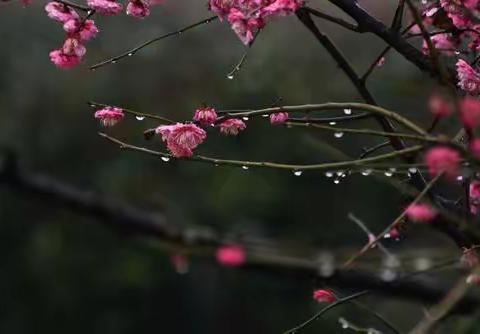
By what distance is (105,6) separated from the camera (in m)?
1.46

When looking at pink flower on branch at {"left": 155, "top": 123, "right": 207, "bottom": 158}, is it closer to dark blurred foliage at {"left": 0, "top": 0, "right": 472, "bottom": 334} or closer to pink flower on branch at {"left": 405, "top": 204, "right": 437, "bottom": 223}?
pink flower on branch at {"left": 405, "top": 204, "right": 437, "bottom": 223}

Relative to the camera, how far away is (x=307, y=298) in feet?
14.7

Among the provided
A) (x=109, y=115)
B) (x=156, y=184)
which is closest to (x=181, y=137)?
(x=109, y=115)

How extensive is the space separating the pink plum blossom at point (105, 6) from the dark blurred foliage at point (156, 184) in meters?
2.90

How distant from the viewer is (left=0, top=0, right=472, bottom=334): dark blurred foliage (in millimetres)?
4508

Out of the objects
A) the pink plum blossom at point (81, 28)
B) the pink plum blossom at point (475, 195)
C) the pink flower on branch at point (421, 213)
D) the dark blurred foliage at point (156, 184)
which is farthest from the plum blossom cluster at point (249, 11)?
the dark blurred foliage at point (156, 184)

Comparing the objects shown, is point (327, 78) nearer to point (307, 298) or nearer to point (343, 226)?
point (343, 226)

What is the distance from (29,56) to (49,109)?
1.03 feet

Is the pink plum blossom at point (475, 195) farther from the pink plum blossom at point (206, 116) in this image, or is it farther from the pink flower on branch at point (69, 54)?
the pink flower on branch at point (69, 54)

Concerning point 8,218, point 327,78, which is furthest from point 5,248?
point 327,78

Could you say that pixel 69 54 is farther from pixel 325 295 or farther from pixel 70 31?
pixel 325 295

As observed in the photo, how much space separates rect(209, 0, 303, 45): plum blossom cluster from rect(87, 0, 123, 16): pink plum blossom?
0.54 feet

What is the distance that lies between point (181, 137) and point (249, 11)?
0.23 metres

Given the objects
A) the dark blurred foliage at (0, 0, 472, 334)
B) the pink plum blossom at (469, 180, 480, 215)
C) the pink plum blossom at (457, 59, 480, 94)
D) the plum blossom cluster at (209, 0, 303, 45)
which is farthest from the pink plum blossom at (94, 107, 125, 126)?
the dark blurred foliage at (0, 0, 472, 334)
